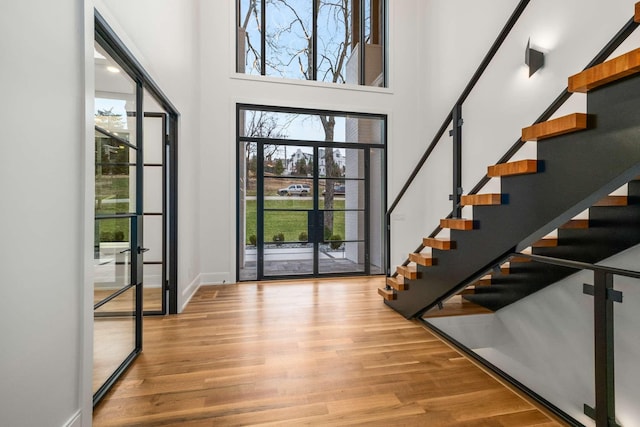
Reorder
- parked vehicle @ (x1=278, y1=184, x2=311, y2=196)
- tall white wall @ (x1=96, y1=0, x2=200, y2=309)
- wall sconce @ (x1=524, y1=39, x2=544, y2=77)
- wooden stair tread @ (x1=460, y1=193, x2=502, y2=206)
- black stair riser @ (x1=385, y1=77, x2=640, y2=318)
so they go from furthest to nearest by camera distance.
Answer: parked vehicle @ (x1=278, y1=184, x2=311, y2=196) < wall sconce @ (x1=524, y1=39, x2=544, y2=77) < tall white wall @ (x1=96, y1=0, x2=200, y2=309) < wooden stair tread @ (x1=460, y1=193, x2=502, y2=206) < black stair riser @ (x1=385, y1=77, x2=640, y2=318)

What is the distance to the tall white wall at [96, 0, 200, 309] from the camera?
2.35m

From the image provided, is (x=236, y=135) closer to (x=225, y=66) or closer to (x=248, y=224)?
(x=225, y=66)

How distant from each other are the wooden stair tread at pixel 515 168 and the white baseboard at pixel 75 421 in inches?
109

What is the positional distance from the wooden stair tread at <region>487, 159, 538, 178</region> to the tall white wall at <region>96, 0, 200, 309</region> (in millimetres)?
2589

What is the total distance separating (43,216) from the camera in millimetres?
1370

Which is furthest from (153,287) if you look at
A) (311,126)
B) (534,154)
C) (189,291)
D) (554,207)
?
(534,154)

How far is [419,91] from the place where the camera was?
5.81 m

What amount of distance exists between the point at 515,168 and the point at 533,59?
7.51 ft

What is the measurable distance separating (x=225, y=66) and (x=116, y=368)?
436 centimetres

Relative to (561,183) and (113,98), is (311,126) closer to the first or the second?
(113,98)

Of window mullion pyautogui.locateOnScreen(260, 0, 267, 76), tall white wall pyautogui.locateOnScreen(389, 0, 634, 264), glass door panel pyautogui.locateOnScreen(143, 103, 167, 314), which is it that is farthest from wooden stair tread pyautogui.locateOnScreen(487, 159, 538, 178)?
window mullion pyautogui.locateOnScreen(260, 0, 267, 76)

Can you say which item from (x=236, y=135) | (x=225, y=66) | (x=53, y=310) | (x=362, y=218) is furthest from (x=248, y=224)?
(x=53, y=310)

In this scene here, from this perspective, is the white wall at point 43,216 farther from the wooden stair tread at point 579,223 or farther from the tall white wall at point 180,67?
→ the wooden stair tread at point 579,223

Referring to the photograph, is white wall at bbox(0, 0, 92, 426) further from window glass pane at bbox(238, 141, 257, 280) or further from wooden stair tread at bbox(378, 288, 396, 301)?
window glass pane at bbox(238, 141, 257, 280)
